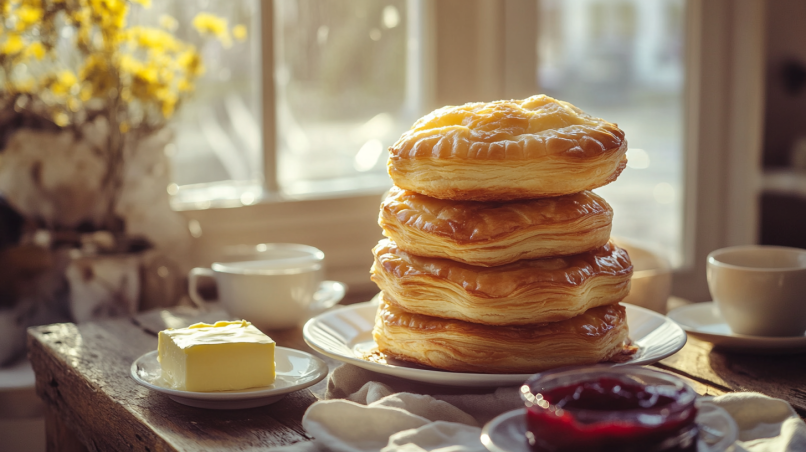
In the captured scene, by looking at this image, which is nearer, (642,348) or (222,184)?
(642,348)

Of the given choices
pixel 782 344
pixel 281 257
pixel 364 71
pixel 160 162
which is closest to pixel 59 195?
pixel 160 162

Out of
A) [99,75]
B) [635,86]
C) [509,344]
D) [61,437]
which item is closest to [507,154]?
[509,344]

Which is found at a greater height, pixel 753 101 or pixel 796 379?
pixel 753 101

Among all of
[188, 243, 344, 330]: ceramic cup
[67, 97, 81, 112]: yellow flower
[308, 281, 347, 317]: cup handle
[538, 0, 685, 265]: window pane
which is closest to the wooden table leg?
[188, 243, 344, 330]: ceramic cup

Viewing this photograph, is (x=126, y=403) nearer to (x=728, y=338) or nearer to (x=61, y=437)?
(x=61, y=437)

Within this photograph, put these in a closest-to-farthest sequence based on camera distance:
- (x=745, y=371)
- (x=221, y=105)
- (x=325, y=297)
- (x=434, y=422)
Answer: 1. (x=434, y=422)
2. (x=745, y=371)
3. (x=325, y=297)
4. (x=221, y=105)

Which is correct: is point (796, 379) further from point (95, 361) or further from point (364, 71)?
point (364, 71)
